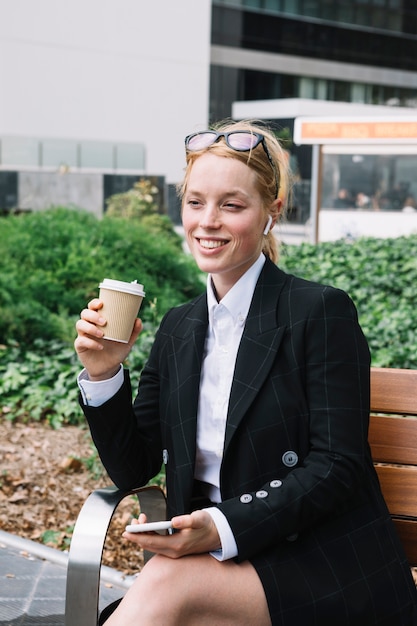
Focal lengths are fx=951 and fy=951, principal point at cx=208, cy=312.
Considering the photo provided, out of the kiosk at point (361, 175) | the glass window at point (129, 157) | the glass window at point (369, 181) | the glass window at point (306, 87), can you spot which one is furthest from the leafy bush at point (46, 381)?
the glass window at point (306, 87)

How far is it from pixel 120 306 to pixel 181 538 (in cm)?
52

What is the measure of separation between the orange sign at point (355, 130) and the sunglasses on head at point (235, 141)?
13.6 meters

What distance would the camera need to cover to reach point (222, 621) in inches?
80.3

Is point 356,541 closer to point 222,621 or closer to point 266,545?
point 266,545

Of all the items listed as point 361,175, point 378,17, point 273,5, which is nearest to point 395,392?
point 361,175

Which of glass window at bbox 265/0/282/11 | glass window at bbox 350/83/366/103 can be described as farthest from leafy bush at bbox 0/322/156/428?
glass window at bbox 350/83/366/103

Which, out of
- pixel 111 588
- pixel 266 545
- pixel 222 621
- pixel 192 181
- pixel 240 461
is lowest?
pixel 111 588

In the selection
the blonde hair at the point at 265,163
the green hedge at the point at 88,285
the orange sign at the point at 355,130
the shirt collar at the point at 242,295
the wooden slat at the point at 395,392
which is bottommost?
the green hedge at the point at 88,285

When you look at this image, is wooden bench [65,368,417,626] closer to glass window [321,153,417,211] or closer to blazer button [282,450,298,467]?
blazer button [282,450,298,467]

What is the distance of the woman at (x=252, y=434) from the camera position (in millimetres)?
2059

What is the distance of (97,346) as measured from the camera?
7.32ft

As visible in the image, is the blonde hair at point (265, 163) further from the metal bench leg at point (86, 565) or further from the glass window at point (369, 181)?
the glass window at point (369, 181)

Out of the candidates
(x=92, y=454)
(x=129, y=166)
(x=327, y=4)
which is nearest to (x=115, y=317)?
(x=92, y=454)

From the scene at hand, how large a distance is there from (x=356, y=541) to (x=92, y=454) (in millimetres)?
3215
